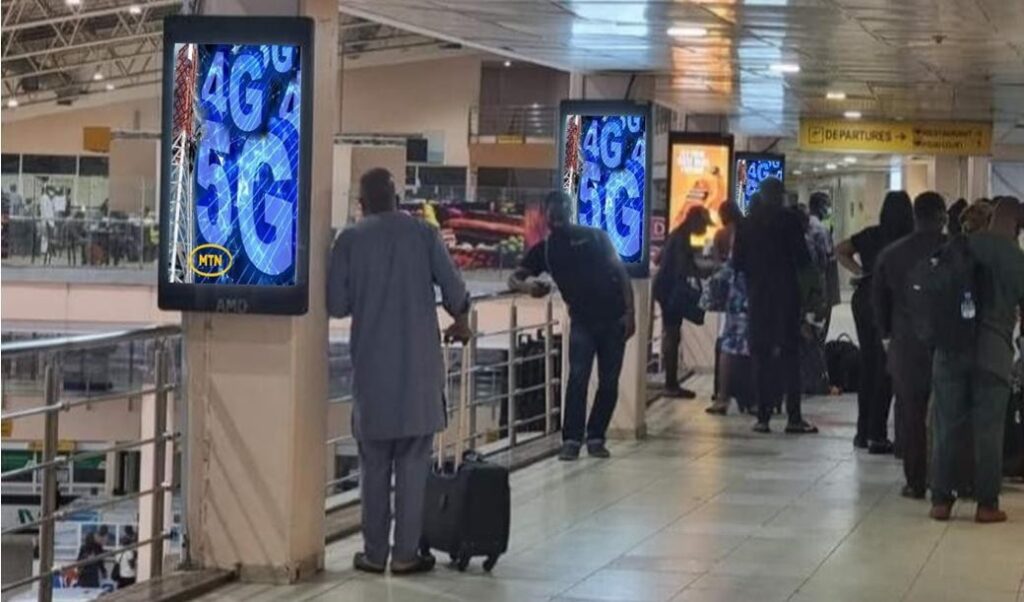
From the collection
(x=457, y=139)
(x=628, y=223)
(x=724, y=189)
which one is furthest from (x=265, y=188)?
(x=457, y=139)

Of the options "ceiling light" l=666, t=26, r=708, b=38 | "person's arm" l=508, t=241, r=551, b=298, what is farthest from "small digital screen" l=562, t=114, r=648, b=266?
"person's arm" l=508, t=241, r=551, b=298

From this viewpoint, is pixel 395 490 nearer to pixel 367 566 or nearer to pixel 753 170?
pixel 367 566

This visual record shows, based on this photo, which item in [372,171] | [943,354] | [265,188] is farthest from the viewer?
[943,354]

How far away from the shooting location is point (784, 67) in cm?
1399

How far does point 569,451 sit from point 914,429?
252cm

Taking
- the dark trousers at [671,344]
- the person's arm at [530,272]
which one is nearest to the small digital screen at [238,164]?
the person's arm at [530,272]

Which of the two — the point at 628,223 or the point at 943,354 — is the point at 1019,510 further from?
the point at 628,223

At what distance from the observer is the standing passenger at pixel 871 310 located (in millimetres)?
11031

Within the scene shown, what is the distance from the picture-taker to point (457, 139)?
4478 centimetres

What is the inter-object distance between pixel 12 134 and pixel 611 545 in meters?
40.7

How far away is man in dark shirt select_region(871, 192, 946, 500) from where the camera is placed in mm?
9375

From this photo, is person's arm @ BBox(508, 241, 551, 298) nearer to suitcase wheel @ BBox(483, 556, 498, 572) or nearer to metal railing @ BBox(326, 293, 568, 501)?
metal railing @ BBox(326, 293, 568, 501)

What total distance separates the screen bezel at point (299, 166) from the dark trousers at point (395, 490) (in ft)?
2.39

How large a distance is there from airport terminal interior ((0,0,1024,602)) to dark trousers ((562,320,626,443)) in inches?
0.8
